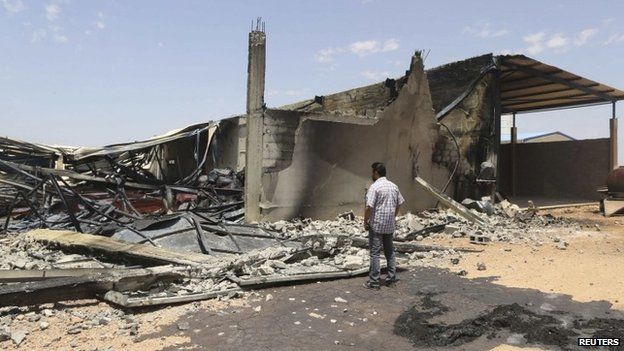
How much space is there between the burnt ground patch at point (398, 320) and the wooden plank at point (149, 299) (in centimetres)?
22

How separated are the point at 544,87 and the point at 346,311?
1405cm

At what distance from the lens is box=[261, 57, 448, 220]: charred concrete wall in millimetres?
9102

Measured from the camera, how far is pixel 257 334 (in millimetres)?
3896

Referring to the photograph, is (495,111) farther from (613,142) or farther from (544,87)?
(613,142)

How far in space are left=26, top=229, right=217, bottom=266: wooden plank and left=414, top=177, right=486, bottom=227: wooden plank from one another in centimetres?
655

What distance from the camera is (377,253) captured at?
5469mm

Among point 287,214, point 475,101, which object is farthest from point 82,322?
point 475,101

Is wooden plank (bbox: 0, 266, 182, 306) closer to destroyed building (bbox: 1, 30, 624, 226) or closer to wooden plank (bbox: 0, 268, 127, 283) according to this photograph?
wooden plank (bbox: 0, 268, 127, 283)

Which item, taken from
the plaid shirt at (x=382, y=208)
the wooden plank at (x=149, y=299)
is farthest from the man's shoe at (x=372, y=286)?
the wooden plank at (x=149, y=299)

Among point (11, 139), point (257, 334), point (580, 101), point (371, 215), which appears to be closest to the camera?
point (257, 334)

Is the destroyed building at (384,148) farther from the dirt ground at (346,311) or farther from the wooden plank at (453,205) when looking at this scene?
the dirt ground at (346,311)

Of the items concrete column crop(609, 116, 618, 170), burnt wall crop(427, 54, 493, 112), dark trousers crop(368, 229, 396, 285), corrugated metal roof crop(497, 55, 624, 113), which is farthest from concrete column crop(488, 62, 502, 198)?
dark trousers crop(368, 229, 396, 285)

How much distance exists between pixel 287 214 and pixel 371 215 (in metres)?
3.97

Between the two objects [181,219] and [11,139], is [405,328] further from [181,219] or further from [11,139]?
[11,139]
